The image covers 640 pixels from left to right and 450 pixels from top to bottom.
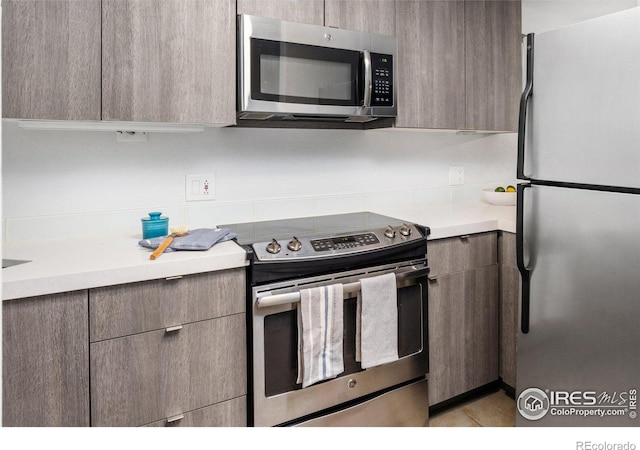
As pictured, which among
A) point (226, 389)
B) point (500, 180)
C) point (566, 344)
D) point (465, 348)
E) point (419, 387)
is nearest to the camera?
point (226, 389)

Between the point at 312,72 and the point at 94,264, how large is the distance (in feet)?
3.64

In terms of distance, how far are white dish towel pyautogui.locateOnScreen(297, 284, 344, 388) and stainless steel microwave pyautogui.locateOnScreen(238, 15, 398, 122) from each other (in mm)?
748

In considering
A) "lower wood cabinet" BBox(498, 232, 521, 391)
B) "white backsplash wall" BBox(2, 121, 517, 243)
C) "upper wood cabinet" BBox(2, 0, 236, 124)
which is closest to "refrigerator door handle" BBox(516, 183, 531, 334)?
"lower wood cabinet" BBox(498, 232, 521, 391)

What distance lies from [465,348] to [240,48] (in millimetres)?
1647

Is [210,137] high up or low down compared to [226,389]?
up

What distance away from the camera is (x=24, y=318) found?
4.15ft

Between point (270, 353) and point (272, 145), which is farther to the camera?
point (272, 145)

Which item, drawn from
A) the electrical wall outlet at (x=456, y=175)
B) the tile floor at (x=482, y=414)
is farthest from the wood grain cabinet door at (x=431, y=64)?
the tile floor at (x=482, y=414)

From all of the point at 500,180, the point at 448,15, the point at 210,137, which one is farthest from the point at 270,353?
the point at 500,180

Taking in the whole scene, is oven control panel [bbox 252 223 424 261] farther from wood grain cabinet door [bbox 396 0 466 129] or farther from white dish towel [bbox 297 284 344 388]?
wood grain cabinet door [bbox 396 0 466 129]

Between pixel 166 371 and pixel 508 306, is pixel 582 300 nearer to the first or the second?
pixel 508 306

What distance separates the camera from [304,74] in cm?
185

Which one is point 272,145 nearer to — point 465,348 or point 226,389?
point 226,389

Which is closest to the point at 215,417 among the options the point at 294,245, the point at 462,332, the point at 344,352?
the point at 344,352
